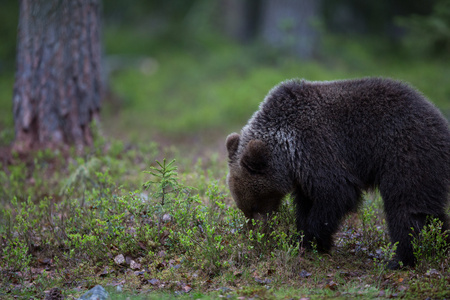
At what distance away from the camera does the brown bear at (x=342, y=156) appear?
18.3ft

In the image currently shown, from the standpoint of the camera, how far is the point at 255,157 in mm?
6012

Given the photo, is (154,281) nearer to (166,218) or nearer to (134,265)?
(134,265)

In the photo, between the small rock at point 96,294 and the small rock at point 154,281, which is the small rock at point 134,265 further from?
the small rock at point 96,294

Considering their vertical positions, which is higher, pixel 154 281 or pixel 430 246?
pixel 430 246

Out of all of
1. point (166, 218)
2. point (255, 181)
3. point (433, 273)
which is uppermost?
point (255, 181)

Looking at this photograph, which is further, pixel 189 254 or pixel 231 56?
pixel 231 56

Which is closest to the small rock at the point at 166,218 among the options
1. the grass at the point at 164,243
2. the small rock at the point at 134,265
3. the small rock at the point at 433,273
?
the grass at the point at 164,243

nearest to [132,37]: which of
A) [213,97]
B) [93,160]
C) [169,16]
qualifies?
[169,16]

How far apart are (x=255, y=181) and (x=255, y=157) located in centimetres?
38

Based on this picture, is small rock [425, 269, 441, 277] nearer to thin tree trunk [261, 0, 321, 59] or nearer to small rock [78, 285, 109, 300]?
small rock [78, 285, 109, 300]

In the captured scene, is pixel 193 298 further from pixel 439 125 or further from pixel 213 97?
pixel 213 97

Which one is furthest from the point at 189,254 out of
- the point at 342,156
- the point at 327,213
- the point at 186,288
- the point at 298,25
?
the point at 298,25

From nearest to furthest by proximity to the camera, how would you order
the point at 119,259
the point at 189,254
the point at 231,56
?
the point at 189,254
the point at 119,259
the point at 231,56

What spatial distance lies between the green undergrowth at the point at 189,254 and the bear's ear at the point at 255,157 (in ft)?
1.84
